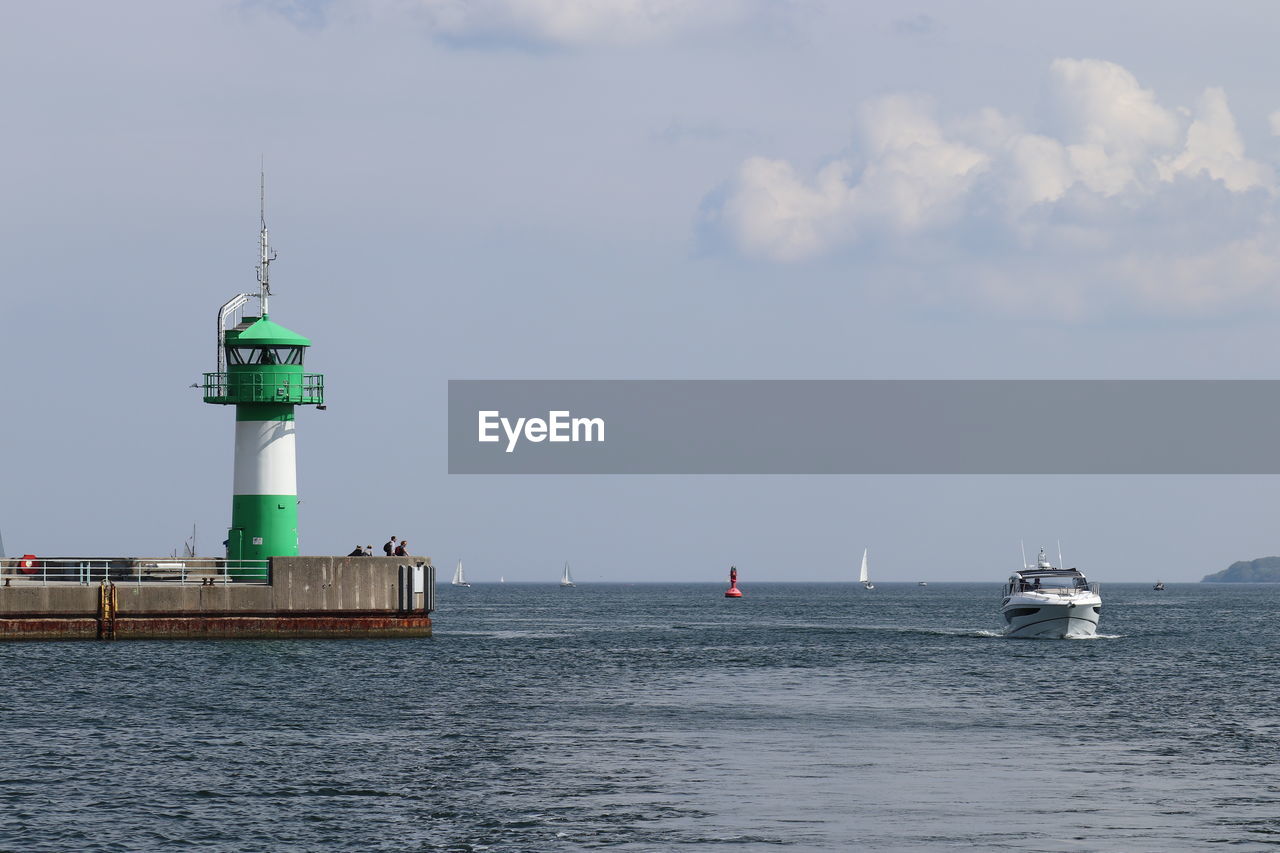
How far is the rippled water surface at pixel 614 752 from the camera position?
24375mm

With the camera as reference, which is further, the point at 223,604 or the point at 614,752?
the point at 223,604

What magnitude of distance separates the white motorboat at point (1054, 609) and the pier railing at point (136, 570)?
117 feet

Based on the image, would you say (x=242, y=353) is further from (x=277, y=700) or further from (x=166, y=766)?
(x=166, y=766)

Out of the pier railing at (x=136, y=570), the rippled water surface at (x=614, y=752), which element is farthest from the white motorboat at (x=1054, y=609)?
the pier railing at (x=136, y=570)

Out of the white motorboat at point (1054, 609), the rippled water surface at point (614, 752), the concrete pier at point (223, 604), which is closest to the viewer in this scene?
the rippled water surface at point (614, 752)

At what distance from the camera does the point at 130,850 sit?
23.1 m

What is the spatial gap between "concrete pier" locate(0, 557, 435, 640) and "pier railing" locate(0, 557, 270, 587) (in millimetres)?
170

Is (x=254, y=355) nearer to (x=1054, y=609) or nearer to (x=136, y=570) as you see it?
(x=136, y=570)

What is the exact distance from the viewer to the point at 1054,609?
7331 cm

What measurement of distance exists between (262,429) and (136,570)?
6.55 metres

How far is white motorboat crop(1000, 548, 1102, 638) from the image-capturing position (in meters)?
73.5

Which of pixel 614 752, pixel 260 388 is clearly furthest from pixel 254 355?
pixel 614 752

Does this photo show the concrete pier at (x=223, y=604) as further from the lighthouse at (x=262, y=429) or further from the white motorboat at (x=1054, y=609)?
the white motorboat at (x=1054, y=609)

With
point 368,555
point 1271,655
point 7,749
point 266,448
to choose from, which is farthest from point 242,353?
point 1271,655
